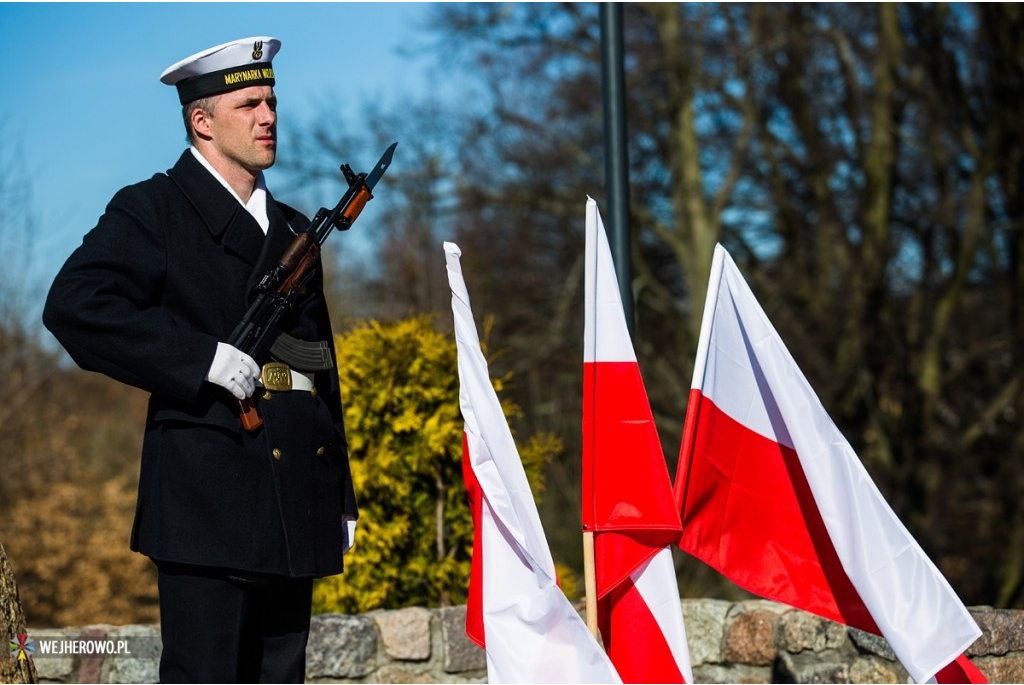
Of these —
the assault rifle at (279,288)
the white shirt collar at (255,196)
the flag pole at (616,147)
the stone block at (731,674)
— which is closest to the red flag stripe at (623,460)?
the assault rifle at (279,288)

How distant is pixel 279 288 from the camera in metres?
3.33

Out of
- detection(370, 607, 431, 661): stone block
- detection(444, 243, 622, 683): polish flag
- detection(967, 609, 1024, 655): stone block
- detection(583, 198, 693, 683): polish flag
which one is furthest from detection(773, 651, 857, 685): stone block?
detection(444, 243, 622, 683): polish flag

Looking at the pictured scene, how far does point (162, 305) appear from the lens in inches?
130

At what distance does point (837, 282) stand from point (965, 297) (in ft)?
4.83

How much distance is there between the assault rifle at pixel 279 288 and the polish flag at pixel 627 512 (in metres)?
0.76

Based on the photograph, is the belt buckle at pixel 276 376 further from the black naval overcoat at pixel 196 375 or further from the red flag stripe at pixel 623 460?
the red flag stripe at pixel 623 460

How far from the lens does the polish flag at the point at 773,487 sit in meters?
3.85

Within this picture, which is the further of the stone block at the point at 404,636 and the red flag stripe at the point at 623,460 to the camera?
the stone block at the point at 404,636

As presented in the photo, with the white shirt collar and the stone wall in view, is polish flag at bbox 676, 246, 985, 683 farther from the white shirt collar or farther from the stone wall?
the white shirt collar

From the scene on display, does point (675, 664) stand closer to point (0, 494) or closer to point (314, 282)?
point (314, 282)

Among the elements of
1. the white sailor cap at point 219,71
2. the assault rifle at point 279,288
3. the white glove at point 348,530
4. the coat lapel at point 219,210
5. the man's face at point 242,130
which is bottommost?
the white glove at point 348,530

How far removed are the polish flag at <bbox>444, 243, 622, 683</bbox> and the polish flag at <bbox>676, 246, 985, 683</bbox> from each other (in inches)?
25.9

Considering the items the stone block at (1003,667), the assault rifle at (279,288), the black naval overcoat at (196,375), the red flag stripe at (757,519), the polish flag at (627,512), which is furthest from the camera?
the stone block at (1003,667)

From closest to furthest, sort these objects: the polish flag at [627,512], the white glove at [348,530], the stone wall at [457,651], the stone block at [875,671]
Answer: the white glove at [348,530] → the polish flag at [627,512] → the stone block at [875,671] → the stone wall at [457,651]
